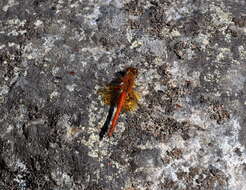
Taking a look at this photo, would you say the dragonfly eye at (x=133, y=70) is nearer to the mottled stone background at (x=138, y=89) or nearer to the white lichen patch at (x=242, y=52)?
the mottled stone background at (x=138, y=89)

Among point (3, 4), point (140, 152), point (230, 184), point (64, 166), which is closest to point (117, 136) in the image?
point (140, 152)

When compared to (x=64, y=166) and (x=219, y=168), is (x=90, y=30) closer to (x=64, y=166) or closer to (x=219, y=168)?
(x=64, y=166)

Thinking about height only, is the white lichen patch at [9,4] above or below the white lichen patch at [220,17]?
above

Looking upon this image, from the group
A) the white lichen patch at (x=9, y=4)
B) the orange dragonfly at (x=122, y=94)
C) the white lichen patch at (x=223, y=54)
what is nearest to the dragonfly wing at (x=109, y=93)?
the orange dragonfly at (x=122, y=94)

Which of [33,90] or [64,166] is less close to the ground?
[33,90]

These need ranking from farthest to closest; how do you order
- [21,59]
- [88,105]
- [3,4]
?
[3,4] → [21,59] → [88,105]

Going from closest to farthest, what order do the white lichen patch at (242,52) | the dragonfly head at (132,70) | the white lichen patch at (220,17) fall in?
the dragonfly head at (132,70) → the white lichen patch at (242,52) → the white lichen patch at (220,17)

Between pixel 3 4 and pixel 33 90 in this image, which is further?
pixel 3 4

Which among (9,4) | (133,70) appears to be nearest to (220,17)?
(133,70)
